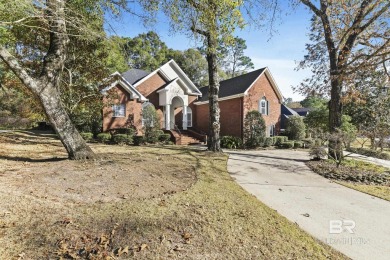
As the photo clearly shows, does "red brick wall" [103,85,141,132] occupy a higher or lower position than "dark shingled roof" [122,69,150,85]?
lower

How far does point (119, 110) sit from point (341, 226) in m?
17.9

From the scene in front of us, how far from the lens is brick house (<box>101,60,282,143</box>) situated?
20.1 m

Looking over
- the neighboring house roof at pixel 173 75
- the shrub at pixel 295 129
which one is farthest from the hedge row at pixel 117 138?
the shrub at pixel 295 129

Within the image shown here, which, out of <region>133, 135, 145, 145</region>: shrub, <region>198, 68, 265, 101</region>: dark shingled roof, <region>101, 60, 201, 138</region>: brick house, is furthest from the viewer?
<region>198, 68, 265, 101</region>: dark shingled roof

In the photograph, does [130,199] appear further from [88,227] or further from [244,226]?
[244,226]

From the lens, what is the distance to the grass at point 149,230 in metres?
3.45

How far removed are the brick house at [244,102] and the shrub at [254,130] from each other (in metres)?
0.83

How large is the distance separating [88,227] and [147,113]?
1611cm

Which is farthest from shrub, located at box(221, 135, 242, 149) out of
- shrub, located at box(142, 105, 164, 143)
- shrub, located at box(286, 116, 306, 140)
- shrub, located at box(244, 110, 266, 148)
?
shrub, located at box(286, 116, 306, 140)

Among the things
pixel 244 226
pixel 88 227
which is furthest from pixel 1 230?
pixel 244 226

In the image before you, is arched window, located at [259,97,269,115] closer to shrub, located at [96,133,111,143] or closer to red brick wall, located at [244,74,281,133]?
red brick wall, located at [244,74,281,133]

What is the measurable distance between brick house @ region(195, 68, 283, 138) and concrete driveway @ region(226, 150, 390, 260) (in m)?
12.8

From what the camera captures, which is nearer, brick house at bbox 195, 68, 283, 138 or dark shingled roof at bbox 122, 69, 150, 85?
brick house at bbox 195, 68, 283, 138

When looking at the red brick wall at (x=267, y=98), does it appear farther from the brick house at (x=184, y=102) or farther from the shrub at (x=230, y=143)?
the shrub at (x=230, y=143)
